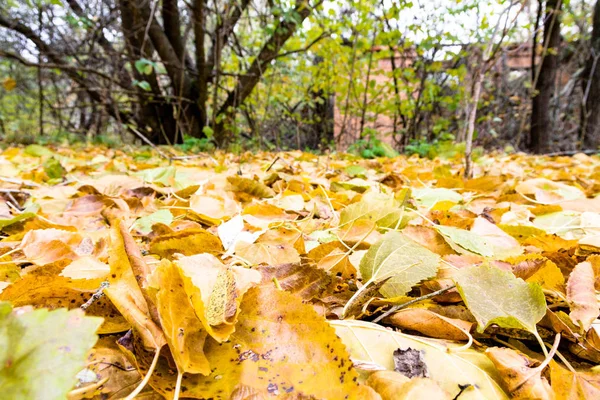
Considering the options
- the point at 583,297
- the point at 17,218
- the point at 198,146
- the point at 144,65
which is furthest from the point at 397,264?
the point at 198,146

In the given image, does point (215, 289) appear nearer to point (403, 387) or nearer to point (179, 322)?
point (179, 322)

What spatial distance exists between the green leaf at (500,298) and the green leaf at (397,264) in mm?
56

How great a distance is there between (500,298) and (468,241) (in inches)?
8.6

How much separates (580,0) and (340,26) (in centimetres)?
526

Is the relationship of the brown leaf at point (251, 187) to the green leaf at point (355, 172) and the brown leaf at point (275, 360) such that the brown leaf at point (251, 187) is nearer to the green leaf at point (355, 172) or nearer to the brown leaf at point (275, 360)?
the green leaf at point (355, 172)

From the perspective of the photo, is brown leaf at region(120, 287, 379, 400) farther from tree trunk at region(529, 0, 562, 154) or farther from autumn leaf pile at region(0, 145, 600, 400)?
tree trunk at region(529, 0, 562, 154)

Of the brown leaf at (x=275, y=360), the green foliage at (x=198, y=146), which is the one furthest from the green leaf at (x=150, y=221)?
the green foliage at (x=198, y=146)

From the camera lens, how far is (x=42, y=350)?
26 centimetres

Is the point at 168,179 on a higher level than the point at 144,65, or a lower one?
lower

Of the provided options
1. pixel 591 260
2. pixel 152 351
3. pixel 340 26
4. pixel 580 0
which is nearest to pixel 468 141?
pixel 591 260

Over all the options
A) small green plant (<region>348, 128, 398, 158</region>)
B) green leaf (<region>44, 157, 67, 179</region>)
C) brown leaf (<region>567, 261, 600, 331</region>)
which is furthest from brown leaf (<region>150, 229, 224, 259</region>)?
small green plant (<region>348, 128, 398, 158</region>)

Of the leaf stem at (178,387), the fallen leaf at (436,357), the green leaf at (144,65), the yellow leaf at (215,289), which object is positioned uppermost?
the green leaf at (144,65)

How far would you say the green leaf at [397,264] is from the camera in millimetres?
484

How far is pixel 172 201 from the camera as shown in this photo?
0.99 m
